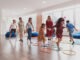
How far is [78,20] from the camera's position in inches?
463

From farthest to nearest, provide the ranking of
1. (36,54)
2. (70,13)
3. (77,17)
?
(70,13) → (77,17) → (36,54)

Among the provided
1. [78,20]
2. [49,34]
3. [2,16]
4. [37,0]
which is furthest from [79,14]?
[2,16]

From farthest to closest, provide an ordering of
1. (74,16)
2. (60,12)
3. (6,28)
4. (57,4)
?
(6,28) → (60,12) → (74,16) → (57,4)

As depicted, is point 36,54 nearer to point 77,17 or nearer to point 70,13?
point 77,17

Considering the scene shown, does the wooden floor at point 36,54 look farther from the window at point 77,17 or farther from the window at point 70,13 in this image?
the window at point 70,13

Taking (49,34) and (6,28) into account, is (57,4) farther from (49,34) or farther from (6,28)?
(6,28)

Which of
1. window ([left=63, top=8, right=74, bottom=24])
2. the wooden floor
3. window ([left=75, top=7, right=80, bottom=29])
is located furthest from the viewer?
window ([left=63, top=8, right=74, bottom=24])

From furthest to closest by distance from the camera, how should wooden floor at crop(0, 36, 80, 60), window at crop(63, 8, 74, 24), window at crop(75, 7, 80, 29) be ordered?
window at crop(63, 8, 74, 24), window at crop(75, 7, 80, 29), wooden floor at crop(0, 36, 80, 60)

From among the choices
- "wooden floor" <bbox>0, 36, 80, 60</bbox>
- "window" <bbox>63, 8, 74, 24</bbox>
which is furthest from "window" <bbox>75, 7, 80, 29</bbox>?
"wooden floor" <bbox>0, 36, 80, 60</bbox>

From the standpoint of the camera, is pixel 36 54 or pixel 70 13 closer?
pixel 36 54

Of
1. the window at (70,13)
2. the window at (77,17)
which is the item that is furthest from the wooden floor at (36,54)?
the window at (70,13)

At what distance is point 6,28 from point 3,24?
1.98 feet

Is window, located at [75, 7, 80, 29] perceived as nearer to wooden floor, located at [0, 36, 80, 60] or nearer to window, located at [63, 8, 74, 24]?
window, located at [63, 8, 74, 24]

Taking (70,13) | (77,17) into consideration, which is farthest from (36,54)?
(70,13)
